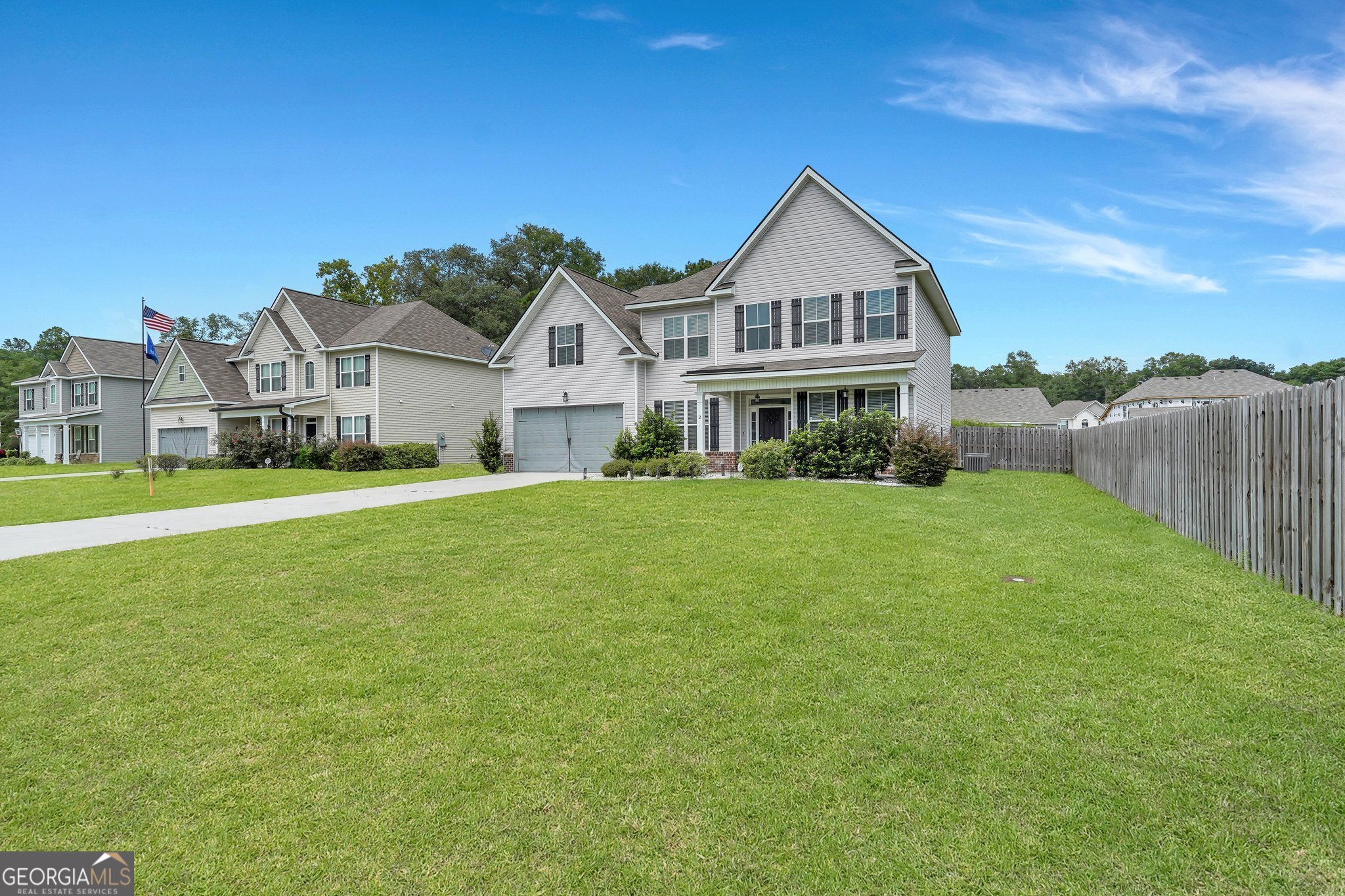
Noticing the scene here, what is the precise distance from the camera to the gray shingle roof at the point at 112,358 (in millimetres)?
39062

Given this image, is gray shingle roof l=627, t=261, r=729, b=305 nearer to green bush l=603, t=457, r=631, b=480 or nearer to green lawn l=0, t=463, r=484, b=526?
green bush l=603, t=457, r=631, b=480

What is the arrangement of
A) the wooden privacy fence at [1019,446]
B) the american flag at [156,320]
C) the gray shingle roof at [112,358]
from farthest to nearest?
the gray shingle roof at [112,358]
the american flag at [156,320]
the wooden privacy fence at [1019,446]

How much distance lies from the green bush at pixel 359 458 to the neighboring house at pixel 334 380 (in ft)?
5.58

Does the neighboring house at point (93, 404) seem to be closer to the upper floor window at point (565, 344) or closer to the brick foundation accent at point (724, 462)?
the upper floor window at point (565, 344)

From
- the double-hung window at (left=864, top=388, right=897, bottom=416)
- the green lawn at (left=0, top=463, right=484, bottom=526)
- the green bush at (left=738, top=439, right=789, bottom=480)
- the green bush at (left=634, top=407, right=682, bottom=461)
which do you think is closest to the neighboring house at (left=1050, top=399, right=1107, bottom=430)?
the double-hung window at (left=864, top=388, right=897, bottom=416)

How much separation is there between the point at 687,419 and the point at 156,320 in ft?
82.0

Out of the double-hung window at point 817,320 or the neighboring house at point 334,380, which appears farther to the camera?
the neighboring house at point 334,380

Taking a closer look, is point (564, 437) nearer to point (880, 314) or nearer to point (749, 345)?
point (749, 345)

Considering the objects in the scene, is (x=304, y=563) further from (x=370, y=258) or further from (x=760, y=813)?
(x=370, y=258)

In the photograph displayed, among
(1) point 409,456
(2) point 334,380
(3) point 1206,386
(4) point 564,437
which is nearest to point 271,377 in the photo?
(2) point 334,380

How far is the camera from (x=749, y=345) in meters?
21.3

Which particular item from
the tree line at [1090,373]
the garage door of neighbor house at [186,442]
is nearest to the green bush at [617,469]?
the garage door of neighbor house at [186,442]

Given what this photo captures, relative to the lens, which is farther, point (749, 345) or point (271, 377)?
point (271, 377)

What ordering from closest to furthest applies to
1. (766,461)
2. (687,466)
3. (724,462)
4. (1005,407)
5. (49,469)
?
(766,461) < (687,466) < (724,462) < (49,469) < (1005,407)
